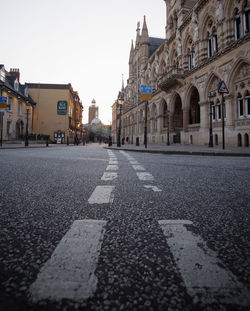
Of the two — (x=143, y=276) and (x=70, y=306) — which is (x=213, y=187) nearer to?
(x=143, y=276)

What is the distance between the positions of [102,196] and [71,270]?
1.40m

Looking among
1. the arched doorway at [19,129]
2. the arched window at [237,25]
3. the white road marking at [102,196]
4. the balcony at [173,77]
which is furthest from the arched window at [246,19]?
the arched doorway at [19,129]

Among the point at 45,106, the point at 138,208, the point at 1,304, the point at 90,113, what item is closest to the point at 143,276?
the point at 1,304

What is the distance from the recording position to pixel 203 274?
2.76 feet

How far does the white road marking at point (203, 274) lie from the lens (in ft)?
2.35

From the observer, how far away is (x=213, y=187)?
2.84 m

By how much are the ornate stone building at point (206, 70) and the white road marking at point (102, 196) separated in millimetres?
13812

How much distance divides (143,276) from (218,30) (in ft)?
69.5

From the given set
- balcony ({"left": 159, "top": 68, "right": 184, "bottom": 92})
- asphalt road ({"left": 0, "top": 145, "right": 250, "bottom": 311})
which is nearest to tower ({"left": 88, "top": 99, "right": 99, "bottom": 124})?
balcony ({"left": 159, "top": 68, "right": 184, "bottom": 92})

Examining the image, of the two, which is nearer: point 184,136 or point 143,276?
point 143,276

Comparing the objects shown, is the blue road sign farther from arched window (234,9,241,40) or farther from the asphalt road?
the asphalt road

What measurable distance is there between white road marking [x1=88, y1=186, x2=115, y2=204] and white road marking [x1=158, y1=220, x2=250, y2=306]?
0.98 metres

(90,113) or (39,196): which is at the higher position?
(90,113)

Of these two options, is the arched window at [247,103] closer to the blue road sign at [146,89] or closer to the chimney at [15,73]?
the blue road sign at [146,89]
